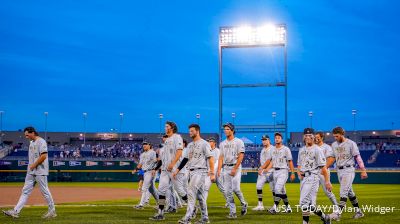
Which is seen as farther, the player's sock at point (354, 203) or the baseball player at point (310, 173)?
the player's sock at point (354, 203)

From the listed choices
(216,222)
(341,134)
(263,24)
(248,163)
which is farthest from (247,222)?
(248,163)

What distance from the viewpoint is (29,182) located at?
44.6 feet

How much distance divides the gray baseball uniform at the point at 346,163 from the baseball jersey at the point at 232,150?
2.41 meters

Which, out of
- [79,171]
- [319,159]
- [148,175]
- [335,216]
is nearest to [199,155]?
[319,159]

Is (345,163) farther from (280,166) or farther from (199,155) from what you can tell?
(199,155)

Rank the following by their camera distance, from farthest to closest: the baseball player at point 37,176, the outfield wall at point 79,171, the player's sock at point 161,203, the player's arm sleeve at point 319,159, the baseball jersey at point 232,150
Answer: the outfield wall at point 79,171 → the baseball jersey at point 232,150 → the baseball player at point 37,176 → the player's sock at point 161,203 → the player's arm sleeve at point 319,159

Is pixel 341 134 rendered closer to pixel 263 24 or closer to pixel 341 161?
pixel 341 161

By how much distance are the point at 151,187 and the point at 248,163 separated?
4275 cm

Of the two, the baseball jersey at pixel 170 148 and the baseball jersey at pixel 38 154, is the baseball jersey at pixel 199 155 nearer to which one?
the baseball jersey at pixel 170 148

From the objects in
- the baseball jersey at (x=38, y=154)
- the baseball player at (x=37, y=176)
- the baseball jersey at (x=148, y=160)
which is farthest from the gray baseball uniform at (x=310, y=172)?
the baseball jersey at (x=148, y=160)

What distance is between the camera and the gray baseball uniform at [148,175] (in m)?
16.7

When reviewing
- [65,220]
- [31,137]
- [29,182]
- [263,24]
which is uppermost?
[263,24]

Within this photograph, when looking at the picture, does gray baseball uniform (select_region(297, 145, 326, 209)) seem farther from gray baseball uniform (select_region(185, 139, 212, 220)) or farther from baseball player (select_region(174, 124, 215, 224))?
gray baseball uniform (select_region(185, 139, 212, 220))

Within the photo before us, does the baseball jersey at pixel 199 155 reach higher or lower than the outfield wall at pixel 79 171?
higher
